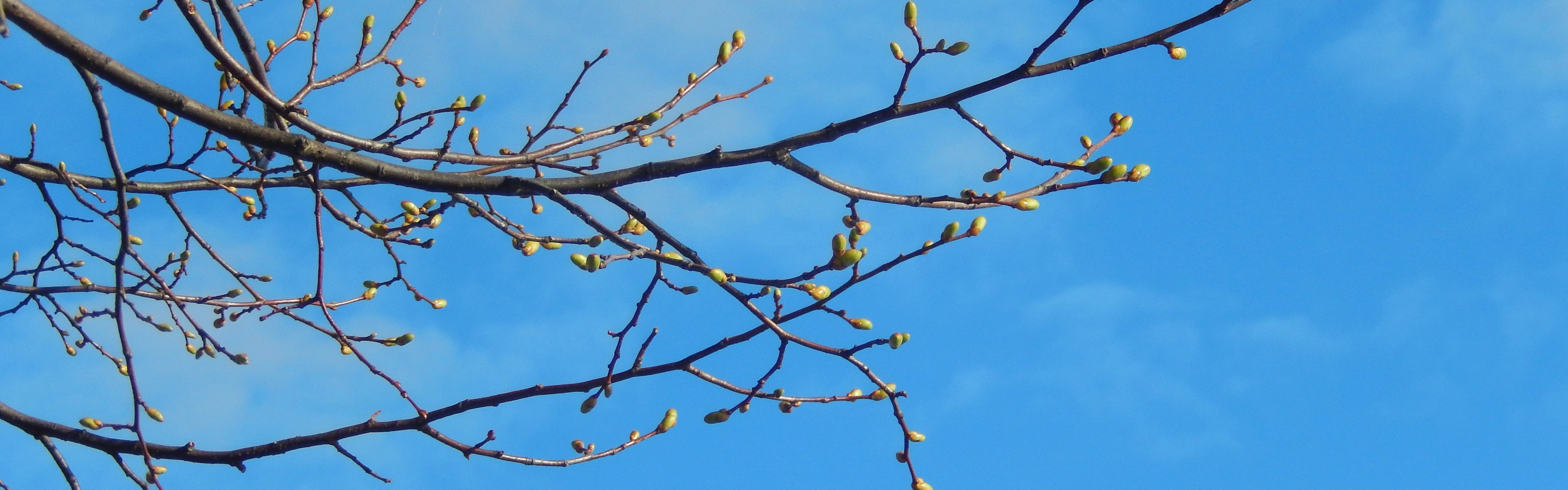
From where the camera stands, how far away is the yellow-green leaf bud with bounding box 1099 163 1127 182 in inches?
105

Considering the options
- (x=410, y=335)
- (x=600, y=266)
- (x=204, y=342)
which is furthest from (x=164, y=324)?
(x=600, y=266)

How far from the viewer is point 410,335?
343 centimetres

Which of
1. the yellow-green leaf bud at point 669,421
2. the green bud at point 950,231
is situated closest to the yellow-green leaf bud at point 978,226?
the green bud at point 950,231

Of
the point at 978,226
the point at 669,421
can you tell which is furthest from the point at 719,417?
the point at 978,226

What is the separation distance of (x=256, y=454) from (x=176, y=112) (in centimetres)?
101

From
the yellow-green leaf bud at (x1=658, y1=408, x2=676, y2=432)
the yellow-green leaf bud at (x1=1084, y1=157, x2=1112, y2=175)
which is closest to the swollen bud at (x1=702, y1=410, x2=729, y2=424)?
the yellow-green leaf bud at (x1=658, y1=408, x2=676, y2=432)

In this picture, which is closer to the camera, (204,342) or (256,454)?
(256,454)

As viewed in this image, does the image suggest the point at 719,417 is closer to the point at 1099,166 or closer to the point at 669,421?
the point at 669,421

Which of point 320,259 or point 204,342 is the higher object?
point 204,342

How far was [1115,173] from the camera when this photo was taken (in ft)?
8.76

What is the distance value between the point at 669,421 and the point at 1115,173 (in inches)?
55.9

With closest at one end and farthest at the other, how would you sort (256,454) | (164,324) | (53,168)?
(256,454) → (53,168) → (164,324)

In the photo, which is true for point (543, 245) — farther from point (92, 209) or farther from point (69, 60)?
point (92, 209)

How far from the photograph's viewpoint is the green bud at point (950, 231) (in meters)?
2.65
